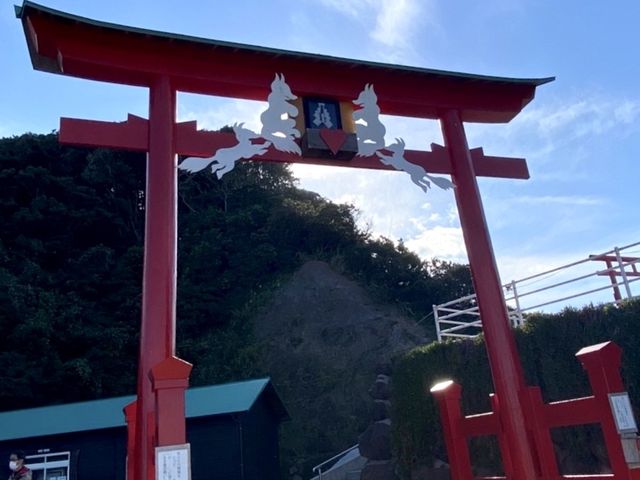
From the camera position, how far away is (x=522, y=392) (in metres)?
5.14

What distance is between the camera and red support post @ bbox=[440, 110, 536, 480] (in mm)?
4996

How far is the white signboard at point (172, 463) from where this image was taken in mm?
3498

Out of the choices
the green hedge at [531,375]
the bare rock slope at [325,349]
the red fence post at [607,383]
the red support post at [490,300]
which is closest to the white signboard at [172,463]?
the red support post at [490,300]

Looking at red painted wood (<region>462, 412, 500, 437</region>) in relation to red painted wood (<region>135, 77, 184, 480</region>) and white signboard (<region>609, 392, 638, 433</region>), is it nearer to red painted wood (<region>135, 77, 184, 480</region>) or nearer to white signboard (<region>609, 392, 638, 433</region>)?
white signboard (<region>609, 392, 638, 433</region>)

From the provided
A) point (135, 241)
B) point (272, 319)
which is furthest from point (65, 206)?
point (272, 319)

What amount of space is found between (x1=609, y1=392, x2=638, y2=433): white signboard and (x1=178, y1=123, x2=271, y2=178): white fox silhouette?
11.6 feet

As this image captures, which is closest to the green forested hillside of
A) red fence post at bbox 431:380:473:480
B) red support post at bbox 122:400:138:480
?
red support post at bbox 122:400:138:480

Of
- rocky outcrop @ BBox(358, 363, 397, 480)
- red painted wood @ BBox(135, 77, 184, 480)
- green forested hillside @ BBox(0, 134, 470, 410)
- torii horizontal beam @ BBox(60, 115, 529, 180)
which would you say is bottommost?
rocky outcrop @ BBox(358, 363, 397, 480)

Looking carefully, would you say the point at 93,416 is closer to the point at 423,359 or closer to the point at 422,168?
the point at 423,359

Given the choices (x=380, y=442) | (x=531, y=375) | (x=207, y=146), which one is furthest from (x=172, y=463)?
(x=380, y=442)

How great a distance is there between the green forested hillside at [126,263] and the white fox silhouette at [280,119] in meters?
14.3

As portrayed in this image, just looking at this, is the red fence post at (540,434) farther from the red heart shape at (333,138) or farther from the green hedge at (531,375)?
A: the green hedge at (531,375)

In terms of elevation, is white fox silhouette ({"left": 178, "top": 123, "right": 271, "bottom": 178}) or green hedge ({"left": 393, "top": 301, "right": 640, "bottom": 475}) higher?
white fox silhouette ({"left": 178, "top": 123, "right": 271, "bottom": 178})

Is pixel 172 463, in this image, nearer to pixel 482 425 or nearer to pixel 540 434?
pixel 482 425
